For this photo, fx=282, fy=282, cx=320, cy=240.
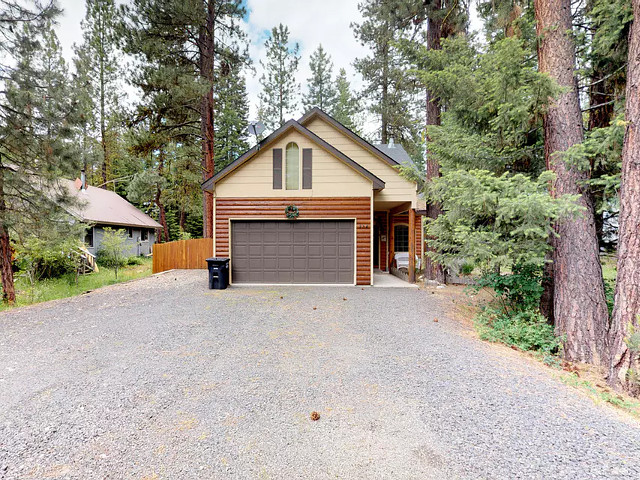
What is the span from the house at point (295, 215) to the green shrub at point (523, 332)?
413cm

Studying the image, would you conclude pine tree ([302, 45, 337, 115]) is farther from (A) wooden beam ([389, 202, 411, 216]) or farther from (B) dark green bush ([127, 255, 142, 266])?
(B) dark green bush ([127, 255, 142, 266])

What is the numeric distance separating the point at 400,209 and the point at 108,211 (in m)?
16.8

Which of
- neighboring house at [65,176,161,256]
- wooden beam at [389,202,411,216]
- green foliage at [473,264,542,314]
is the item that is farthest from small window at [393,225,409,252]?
neighboring house at [65,176,161,256]

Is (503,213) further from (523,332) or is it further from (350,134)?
(350,134)

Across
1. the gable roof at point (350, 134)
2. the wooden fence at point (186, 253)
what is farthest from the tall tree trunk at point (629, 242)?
the wooden fence at point (186, 253)

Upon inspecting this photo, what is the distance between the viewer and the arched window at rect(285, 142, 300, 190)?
8.62 metres

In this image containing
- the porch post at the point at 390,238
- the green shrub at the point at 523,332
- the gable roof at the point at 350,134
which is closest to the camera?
the green shrub at the point at 523,332

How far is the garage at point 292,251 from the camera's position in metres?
8.68

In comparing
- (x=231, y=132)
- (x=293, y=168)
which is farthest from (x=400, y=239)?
(x=231, y=132)

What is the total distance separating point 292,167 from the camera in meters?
8.65

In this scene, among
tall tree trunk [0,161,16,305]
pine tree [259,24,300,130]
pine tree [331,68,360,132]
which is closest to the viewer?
tall tree trunk [0,161,16,305]

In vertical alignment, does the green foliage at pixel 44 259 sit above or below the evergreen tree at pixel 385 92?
below

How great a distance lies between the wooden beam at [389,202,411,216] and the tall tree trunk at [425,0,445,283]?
991mm

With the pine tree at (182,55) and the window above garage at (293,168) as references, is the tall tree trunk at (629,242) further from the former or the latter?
the pine tree at (182,55)
